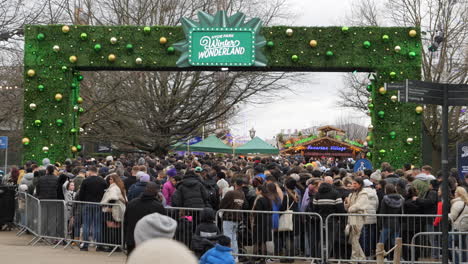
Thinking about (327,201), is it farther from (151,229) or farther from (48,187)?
(48,187)

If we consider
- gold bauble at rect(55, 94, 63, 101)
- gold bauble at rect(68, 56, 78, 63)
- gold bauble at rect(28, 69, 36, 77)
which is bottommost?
gold bauble at rect(55, 94, 63, 101)

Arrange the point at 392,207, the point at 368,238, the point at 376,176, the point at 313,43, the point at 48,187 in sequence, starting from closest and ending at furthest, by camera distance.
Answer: the point at 392,207, the point at 368,238, the point at 376,176, the point at 48,187, the point at 313,43

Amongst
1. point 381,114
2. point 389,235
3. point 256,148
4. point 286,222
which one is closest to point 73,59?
point 381,114

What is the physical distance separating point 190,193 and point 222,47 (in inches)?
279

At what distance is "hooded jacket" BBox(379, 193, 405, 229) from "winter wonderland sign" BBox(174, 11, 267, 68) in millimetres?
7896

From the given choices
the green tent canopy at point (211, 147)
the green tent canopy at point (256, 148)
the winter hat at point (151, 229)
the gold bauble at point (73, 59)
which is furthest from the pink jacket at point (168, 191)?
the green tent canopy at point (256, 148)

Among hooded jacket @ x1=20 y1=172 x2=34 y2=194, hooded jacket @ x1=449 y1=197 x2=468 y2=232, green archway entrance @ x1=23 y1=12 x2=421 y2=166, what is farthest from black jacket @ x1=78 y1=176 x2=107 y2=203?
hooded jacket @ x1=449 y1=197 x2=468 y2=232

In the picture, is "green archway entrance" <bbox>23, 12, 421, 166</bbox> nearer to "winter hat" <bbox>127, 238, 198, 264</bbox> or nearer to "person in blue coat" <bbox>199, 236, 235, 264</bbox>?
"person in blue coat" <bbox>199, 236, 235, 264</bbox>

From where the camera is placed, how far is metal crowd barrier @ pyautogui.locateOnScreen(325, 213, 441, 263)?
41.7 ft

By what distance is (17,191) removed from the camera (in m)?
18.1

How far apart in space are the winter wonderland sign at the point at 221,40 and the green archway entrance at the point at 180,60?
1.31ft

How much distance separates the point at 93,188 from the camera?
14.4 meters

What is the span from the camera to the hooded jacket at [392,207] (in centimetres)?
1268

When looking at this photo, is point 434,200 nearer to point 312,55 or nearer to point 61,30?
point 312,55
